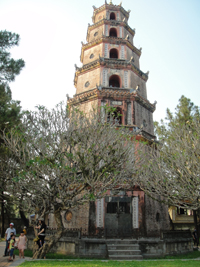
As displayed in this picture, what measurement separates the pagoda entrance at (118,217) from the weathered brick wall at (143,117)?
6314mm

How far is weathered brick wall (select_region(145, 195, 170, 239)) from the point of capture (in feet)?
50.2

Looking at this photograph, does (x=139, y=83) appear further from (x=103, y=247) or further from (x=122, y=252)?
(x=122, y=252)

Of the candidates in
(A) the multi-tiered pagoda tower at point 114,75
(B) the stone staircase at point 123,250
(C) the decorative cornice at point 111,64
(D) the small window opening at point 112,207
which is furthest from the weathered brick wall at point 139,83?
(B) the stone staircase at point 123,250

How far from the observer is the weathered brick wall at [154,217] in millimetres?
15291

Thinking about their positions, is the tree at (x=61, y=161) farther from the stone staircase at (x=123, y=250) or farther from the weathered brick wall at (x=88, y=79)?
the weathered brick wall at (x=88, y=79)

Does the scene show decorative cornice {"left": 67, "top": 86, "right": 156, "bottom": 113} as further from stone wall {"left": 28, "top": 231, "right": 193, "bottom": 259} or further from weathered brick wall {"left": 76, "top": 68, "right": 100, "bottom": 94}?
stone wall {"left": 28, "top": 231, "right": 193, "bottom": 259}

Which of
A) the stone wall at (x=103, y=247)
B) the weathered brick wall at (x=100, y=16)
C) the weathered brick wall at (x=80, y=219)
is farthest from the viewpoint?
the weathered brick wall at (x=100, y=16)

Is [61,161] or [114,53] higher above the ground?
[114,53]

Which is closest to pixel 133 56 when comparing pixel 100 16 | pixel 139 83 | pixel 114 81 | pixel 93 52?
pixel 139 83

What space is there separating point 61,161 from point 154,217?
8865mm

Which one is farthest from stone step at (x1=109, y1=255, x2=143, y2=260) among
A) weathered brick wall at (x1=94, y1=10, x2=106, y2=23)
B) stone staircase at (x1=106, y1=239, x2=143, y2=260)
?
weathered brick wall at (x1=94, y1=10, x2=106, y2=23)

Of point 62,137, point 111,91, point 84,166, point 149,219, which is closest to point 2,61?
point 62,137

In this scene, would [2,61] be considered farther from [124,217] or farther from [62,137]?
[124,217]

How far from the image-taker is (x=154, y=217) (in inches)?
631
